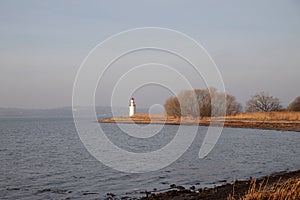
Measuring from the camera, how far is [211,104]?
94.2 m

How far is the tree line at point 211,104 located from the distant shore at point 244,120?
2.10m

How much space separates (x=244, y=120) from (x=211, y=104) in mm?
9415

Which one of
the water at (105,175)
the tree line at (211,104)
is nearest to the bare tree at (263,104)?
the tree line at (211,104)

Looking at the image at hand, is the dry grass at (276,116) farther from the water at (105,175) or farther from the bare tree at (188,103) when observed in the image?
the water at (105,175)

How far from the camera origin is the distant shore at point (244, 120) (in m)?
68.7

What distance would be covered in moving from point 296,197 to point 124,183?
35.9 feet

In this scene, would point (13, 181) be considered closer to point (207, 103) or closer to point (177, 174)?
point (177, 174)

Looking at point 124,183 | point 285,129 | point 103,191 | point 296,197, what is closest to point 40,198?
point 103,191

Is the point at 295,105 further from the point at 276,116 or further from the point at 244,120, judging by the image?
the point at 244,120

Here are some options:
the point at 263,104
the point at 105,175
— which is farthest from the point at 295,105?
the point at 105,175

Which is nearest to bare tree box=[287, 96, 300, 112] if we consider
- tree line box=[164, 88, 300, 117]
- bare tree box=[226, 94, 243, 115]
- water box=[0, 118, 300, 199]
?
tree line box=[164, 88, 300, 117]

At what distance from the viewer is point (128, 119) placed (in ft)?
383

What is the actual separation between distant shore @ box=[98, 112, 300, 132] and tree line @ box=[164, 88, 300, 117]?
210 cm

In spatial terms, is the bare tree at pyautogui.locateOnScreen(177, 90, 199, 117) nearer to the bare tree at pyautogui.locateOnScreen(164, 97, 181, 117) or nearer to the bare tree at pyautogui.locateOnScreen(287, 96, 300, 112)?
the bare tree at pyautogui.locateOnScreen(164, 97, 181, 117)
